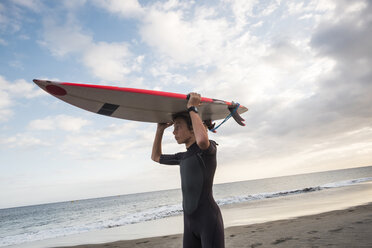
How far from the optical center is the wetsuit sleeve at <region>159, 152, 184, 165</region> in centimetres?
248

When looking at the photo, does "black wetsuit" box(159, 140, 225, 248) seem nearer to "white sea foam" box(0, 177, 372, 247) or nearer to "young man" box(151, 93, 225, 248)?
"young man" box(151, 93, 225, 248)

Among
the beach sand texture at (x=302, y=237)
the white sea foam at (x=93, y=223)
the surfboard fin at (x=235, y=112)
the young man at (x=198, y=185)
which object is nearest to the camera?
the young man at (x=198, y=185)

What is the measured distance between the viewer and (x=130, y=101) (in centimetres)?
281

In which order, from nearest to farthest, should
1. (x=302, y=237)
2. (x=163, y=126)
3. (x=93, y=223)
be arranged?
(x=163, y=126) < (x=302, y=237) < (x=93, y=223)

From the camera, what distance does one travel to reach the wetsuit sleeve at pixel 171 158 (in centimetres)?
248

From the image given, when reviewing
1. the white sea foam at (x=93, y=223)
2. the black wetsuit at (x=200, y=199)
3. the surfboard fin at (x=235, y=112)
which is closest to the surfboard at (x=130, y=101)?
the surfboard fin at (x=235, y=112)

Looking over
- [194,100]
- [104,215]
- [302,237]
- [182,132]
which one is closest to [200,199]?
[182,132]

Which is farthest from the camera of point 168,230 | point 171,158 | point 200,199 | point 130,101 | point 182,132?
point 168,230

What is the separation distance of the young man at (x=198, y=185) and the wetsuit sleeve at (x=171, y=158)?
0.22 meters

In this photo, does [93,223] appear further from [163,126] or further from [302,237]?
[163,126]

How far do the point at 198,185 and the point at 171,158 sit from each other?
55 cm

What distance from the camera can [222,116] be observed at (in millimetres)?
3189

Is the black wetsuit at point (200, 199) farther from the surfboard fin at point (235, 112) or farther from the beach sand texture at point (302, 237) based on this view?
the beach sand texture at point (302, 237)

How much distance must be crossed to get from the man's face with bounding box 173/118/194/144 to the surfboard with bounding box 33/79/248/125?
34cm
